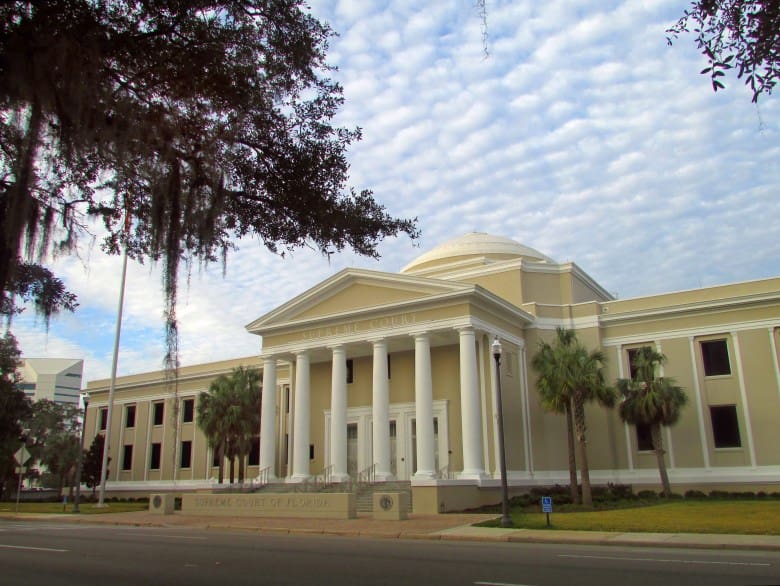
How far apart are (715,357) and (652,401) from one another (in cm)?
578

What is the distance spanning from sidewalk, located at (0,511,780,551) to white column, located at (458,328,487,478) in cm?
410

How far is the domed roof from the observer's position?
42.3m

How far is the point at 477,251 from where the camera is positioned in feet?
139

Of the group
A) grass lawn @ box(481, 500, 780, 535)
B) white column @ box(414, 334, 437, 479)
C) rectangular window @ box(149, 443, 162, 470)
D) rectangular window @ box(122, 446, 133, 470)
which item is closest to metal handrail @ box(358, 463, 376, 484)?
white column @ box(414, 334, 437, 479)

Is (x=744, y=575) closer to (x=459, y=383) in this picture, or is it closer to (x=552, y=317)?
(x=459, y=383)

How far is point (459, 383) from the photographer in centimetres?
3412

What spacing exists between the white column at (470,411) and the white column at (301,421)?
326 inches

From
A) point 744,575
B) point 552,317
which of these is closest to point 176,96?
point 744,575

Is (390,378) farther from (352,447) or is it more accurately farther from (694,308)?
(694,308)

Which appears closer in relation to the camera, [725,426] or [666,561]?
[666,561]

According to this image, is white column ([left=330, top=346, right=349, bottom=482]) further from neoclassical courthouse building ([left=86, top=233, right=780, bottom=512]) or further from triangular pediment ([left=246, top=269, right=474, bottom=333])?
triangular pediment ([left=246, top=269, right=474, bottom=333])

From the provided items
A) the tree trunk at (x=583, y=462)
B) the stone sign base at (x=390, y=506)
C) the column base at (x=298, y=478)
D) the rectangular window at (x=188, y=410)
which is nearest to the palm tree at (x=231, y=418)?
the column base at (x=298, y=478)

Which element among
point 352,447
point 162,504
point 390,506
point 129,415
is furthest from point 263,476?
point 129,415

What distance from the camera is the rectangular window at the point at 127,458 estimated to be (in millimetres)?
52281
